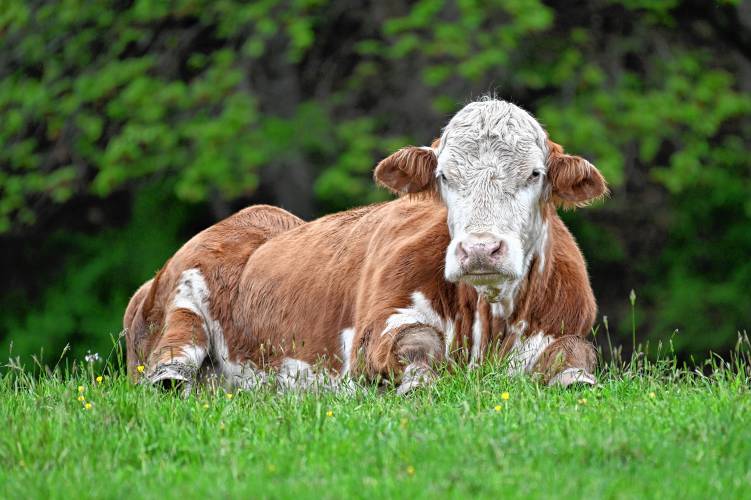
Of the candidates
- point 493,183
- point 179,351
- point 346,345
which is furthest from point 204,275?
point 493,183

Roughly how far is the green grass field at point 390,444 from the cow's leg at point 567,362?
0.56 meters

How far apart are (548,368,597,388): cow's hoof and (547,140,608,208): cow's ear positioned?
97 cm

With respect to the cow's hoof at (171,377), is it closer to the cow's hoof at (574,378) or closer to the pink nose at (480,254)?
the pink nose at (480,254)

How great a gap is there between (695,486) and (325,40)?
1003 cm

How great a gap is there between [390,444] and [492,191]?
237 centimetres

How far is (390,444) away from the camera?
480 cm

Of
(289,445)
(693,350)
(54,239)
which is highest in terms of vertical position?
(289,445)

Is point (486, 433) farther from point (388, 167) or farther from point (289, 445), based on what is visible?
point (388, 167)

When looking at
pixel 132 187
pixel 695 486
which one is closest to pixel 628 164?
pixel 132 187

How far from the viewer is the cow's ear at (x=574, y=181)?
7.22 meters

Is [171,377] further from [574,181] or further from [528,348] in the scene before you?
[574,181]

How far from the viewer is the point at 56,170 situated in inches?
550

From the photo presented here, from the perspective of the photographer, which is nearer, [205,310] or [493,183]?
[493,183]

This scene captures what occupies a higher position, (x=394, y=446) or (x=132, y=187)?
(x=394, y=446)
